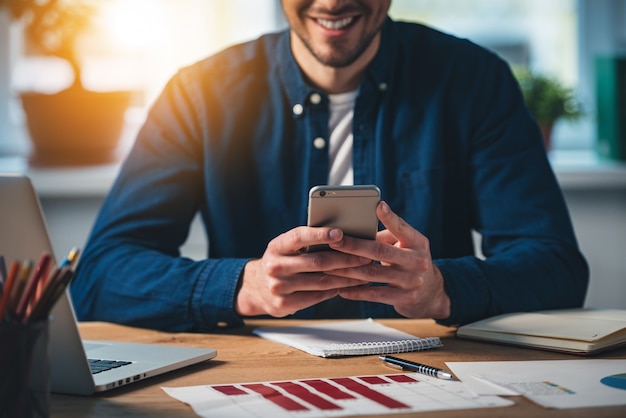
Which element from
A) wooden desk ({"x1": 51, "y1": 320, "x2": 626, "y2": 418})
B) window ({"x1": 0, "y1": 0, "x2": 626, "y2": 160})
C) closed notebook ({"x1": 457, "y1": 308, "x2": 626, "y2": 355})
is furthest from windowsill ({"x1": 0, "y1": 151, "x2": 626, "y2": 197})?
closed notebook ({"x1": 457, "y1": 308, "x2": 626, "y2": 355})

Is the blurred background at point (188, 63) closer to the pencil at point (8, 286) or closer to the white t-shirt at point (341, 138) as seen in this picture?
the white t-shirt at point (341, 138)

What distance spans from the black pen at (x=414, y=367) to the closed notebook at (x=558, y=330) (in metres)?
0.20

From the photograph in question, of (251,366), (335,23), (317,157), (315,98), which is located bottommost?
(251,366)

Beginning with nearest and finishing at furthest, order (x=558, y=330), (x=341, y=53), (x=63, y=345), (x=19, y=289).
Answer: (x=19, y=289) → (x=63, y=345) → (x=558, y=330) → (x=341, y=53)

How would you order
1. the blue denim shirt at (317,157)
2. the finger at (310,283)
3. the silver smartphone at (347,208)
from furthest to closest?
the blue denim shirt at (317,157), the finger at (310,283), the silver smartphone at (347,208)

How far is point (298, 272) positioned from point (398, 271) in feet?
0.47

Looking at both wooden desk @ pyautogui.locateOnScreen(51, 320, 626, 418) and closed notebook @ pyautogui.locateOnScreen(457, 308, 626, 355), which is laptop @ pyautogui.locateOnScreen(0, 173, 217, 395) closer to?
wooden desk @ pyautogui.locateOnScreen(51, 320, 626, 418)

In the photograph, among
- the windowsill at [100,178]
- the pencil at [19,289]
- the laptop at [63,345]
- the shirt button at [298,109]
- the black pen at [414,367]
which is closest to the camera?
the pencil at [19,289]

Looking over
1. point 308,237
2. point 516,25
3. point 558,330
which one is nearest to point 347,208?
point 308,237

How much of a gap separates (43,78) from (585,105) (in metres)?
1.68

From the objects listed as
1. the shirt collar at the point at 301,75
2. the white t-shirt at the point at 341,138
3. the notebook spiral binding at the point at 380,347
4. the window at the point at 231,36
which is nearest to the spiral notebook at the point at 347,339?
the notebook spiral binding at the point at 380,347

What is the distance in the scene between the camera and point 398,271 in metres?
1.32

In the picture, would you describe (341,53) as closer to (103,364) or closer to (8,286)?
(103,364)

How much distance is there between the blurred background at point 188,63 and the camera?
8.68 feet
